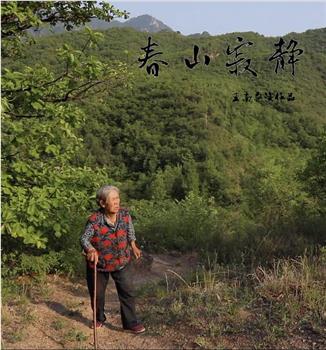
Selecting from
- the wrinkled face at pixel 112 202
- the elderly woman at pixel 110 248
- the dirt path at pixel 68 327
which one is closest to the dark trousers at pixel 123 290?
the elderly woman at pixel 110 248

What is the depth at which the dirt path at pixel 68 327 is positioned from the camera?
3.95 metres

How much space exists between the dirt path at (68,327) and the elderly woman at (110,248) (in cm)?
13

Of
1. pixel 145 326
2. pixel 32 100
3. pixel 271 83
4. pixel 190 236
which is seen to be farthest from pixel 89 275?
pixel 271 83

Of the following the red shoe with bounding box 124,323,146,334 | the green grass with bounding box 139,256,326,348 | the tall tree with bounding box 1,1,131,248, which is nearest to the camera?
the green grass with bounding box 139,256,326,348

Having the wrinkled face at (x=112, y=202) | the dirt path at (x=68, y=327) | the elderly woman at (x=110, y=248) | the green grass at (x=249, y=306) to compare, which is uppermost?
the wrinkled face at (x=112, y=202)

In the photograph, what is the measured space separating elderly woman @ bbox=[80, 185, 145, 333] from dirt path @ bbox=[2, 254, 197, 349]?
133 millimetres

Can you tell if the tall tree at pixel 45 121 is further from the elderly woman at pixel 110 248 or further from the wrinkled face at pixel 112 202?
the wrinkled face at pixel 112 202

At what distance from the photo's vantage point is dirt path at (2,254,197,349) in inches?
156

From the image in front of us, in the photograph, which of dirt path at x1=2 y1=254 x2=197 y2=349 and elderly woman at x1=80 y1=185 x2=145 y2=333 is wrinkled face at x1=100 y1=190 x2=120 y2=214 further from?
dirt path at x1=2 y1=254 x2=197 y2=349

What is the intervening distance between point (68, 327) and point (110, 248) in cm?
81

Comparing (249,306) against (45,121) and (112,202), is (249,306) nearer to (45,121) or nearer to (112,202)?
(112,202)

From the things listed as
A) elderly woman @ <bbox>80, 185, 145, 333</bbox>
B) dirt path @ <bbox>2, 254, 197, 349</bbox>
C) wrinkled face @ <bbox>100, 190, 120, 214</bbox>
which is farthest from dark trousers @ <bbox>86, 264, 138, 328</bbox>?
wrinkled face @ <bbox>100, 190, 120, 214</bbox>

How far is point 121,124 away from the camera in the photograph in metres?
51.8

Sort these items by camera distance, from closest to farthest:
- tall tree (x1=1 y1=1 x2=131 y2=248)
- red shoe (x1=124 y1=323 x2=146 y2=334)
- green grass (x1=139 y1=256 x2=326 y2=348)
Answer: green grass (x1=139 y1=256 x2=326 y2=348) → red shoe (x1=124 y1=323 x2=146 y2=334) → tall tree (x1=1 y1=1 x2=131 y2=248)
